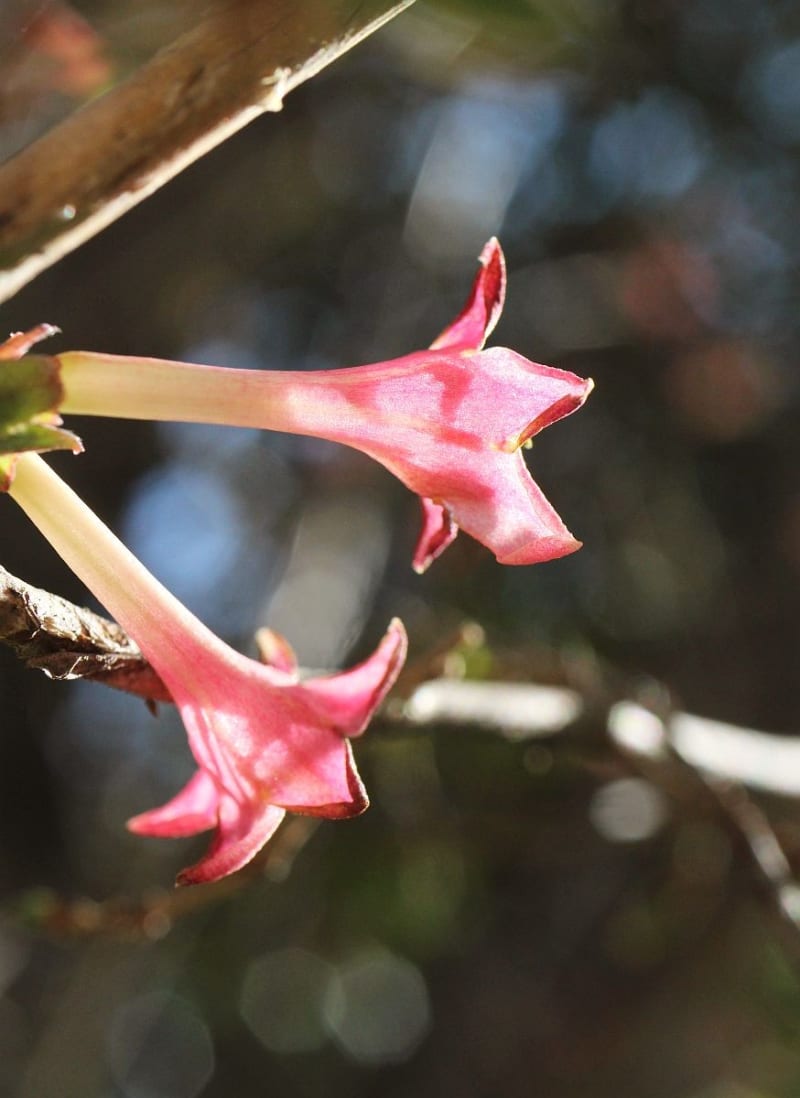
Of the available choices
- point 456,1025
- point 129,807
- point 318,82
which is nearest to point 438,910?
point 456,1025

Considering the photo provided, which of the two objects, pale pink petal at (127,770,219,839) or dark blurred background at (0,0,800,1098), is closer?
pale pink petal at (127,770,219,839)

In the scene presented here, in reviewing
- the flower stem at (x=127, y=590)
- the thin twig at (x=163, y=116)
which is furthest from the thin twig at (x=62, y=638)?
the thin twig at (x=163, y=116)

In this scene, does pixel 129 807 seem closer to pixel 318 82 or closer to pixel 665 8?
pixel 318 82

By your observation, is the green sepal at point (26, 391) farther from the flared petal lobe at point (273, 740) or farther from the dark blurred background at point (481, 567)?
the dark blurred background at point (481, 567)

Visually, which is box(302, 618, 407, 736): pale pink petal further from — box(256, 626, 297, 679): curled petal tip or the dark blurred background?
the dark blurred background

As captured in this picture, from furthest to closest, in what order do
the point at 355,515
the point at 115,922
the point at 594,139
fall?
the point at 355,515 < the point at 594,139 < the point at 115,922

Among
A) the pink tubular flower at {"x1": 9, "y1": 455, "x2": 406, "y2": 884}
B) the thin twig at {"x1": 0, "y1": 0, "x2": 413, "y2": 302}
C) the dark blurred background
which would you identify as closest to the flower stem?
the pink tubular flower at {"x1": 9, "y1": 455, "x2": 406, "y2": 884}
